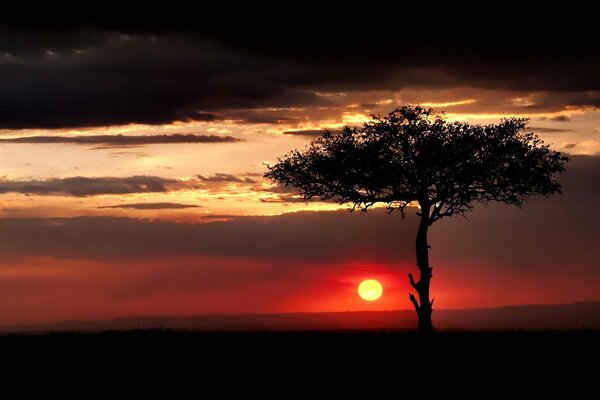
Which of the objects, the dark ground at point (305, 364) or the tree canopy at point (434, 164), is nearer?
the dark ground at point (305, 364)

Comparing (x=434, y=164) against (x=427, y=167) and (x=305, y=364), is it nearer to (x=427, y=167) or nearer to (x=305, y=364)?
(x=427, y=167)

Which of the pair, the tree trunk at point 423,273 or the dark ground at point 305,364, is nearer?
the dark ground at point 305,364

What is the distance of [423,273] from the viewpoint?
5197cm

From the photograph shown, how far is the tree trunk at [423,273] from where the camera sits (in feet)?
170

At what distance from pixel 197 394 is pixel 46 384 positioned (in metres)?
5.20

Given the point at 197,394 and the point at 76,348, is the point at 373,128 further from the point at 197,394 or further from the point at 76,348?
the point at 197,394

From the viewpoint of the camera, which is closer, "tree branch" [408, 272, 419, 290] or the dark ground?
the dark ground

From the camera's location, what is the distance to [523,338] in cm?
4138

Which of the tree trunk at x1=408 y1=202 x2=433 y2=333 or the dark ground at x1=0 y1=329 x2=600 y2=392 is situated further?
the tree trunk at x1=408 y1=202 x2=433 y2=333

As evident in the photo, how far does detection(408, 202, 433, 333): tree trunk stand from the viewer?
51.8 m

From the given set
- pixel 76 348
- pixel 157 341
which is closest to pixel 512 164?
pixel 157 341

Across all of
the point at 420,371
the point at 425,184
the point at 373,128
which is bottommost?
the point at 420,371

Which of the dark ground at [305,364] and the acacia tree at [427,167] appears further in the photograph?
the acacia tree at [427,167]

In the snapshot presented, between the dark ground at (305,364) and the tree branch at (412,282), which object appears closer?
the dark ground at (305,364)
